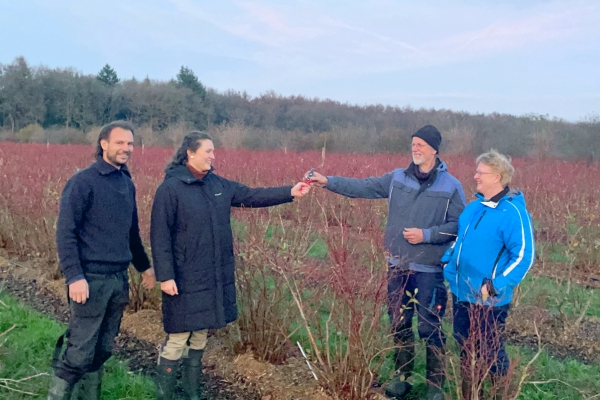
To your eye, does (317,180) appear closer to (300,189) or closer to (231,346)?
(300,189)

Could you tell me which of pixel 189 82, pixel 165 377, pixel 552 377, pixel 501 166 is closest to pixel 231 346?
pixel 165 377

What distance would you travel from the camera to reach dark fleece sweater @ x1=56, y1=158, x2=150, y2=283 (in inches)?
101

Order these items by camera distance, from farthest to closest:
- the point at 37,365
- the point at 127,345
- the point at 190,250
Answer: the point at 127,345 < the point at 37,365 < the point at 190,250

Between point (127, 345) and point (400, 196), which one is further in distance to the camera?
point (127, 345)

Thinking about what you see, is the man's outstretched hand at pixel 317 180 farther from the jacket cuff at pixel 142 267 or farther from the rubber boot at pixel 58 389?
the rubber boot at pixel 58 389

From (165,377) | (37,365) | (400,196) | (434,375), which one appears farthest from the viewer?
(37,365)

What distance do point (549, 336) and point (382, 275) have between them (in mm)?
2704

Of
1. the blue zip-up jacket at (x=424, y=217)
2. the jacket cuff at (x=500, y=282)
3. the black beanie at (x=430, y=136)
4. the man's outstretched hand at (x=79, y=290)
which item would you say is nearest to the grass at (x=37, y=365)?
the man's outstretched hand at (x=79, y=290)

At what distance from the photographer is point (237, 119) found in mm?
41281

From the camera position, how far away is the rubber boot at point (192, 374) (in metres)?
3.14

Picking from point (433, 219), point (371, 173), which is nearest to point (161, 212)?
point (433, 219)

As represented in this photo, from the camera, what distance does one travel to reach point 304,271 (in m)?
3.21

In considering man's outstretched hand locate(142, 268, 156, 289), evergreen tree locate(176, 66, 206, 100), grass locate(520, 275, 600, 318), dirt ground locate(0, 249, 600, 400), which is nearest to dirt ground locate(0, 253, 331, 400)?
dirt ground locate(0, 249, 600, 400)

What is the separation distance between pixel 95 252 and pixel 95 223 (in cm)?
16
